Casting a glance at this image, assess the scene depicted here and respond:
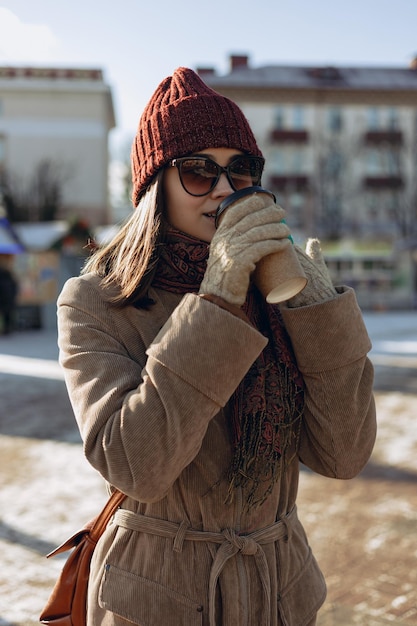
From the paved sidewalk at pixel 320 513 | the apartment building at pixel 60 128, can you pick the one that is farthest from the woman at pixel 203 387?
the apartment building at pixel 60 128

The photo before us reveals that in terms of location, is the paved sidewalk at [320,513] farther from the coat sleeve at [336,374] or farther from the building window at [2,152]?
the building window at [2,152]

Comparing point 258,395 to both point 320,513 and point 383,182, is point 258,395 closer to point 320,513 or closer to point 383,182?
point 320,513

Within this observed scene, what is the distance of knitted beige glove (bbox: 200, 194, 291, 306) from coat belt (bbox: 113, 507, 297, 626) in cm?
51

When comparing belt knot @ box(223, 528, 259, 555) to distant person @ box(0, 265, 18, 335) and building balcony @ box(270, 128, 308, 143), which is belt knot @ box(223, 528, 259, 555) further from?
building balcony @ box(270, 128, 308, 143)

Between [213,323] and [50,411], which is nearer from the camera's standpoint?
[213,323]

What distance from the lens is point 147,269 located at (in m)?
1.59

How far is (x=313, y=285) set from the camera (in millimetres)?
1581

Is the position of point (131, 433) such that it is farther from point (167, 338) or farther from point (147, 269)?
point (147, 269)

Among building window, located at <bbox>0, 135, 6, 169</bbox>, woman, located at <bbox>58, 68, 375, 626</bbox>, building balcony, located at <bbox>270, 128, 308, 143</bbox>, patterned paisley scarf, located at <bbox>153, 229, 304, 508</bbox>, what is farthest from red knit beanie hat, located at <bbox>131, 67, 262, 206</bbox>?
building balcony, located at <bbox>270, 128, 308, 143</bbox>

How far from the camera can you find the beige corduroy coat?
53.0 inches

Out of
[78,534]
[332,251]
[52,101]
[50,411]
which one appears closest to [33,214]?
[52,101]

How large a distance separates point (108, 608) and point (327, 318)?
79 cm

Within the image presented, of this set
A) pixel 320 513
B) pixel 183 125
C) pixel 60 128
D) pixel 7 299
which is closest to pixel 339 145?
pixel 60 128

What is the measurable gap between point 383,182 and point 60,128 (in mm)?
19570
